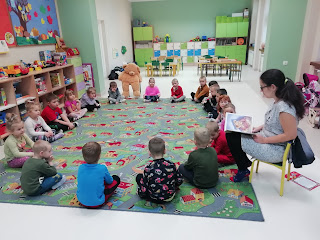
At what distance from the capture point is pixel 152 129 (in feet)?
13.8

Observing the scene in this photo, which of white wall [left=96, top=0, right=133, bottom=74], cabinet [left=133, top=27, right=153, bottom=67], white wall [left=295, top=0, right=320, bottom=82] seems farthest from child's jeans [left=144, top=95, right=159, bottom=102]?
cabinet [left=133, top=27, right=153, bottom=67]

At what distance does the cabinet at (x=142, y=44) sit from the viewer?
13062 millimetres

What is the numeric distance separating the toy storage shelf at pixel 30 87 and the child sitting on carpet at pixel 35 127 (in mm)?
596

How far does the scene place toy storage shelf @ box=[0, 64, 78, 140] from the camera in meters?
4.07

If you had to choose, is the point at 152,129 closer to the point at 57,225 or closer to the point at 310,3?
the point at 57,225

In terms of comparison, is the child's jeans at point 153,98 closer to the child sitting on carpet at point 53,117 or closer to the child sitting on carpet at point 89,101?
the child sitting on carpet at point 89,101

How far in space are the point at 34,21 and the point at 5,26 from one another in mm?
941

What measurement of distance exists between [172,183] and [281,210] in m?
1.02

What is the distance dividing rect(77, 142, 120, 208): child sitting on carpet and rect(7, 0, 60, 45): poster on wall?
3912 millimetres

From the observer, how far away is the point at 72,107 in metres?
5.04

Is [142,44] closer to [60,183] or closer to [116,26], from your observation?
[116,26]

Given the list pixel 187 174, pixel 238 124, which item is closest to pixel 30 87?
pixel 187 174

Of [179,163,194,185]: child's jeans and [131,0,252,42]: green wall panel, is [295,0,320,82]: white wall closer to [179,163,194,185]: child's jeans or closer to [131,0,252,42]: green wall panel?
[179,163,194,185]: child's jeans

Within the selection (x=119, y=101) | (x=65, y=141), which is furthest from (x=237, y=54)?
(x=65, y=141)
